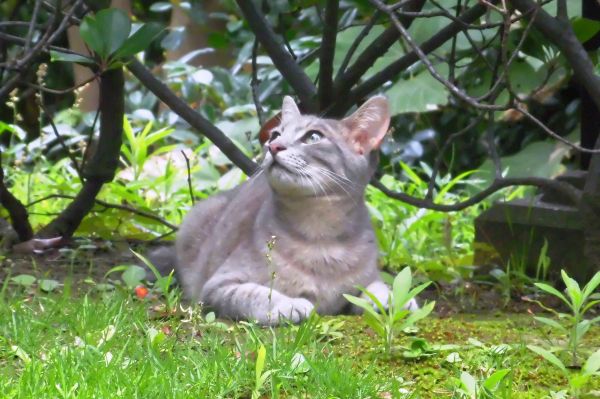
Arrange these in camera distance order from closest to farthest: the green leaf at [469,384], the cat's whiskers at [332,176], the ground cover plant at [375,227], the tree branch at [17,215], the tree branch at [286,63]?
the green leaf at [469,384] → the ground cover plant at [375,227] → the cat's whiskers at [332,176] → the tree branch at [286,63] → the tree branch at [17,215]

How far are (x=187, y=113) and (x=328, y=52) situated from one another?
67 centimetres

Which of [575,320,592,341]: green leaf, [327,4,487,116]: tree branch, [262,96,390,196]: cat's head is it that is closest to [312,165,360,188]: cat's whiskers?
[262,96,390,196]: cat's head

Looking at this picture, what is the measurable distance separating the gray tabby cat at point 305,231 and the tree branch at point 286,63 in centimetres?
44

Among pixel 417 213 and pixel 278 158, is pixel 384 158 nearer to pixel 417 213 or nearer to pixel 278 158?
pixel 417 213

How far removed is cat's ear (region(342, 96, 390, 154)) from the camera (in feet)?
11.7

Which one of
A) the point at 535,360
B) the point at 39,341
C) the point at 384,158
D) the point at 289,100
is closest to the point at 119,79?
the point at 289,100

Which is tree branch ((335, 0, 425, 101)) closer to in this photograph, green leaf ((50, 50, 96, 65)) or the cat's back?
the cat's back

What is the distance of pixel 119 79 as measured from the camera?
4031mm

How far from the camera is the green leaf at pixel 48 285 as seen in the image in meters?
3.53

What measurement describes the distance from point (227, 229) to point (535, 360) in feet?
4.68

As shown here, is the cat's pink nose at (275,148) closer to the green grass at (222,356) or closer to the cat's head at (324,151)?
the cat's head at (324,151)

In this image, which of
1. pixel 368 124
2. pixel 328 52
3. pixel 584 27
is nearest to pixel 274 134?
pixel 368 124

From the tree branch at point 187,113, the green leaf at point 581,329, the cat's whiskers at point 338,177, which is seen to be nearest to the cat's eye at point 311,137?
the cat's whiskers at point 338,177

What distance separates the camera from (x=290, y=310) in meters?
3.17
